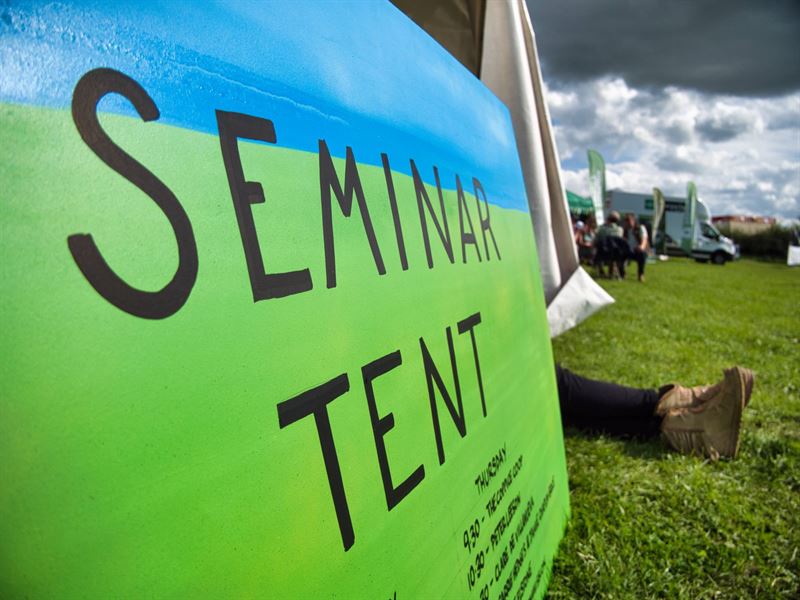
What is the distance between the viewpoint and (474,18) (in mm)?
2021

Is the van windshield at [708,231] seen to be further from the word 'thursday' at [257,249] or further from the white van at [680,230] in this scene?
the word 'thursday' at [257,249]

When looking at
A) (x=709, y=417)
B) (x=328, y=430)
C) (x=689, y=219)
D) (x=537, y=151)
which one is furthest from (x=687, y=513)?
(x=689, y=219)

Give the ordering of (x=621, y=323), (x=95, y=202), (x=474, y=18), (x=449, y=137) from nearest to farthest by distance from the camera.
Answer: (x=95, y=202)
(x=449, y=137)
(x=474, y=18)
(x=621, y=323)

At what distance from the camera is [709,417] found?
1918mm

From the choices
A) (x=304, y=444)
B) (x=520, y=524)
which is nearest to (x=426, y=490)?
(x=304, y=444)

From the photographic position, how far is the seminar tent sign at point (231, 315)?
361mm

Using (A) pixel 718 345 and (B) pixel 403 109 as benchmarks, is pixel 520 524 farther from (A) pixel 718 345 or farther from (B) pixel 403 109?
(A) pixel 718 345

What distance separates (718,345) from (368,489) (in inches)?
171

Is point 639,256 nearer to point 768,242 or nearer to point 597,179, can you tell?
point 597,179

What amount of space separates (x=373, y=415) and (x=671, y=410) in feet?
5.75

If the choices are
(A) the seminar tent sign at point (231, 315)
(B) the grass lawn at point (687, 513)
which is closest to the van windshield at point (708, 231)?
(B) the grass lawn at point (687, 513)

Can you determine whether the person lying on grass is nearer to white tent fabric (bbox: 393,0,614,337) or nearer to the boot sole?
the boot sole

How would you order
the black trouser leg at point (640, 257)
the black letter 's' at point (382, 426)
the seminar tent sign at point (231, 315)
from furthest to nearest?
1. the black trouser leg at point (640, 257)
2. the black letter 's' at point (382, 426)
3. the seminar tent sign at point (231, 315)

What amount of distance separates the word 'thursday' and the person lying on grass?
4.57ft
